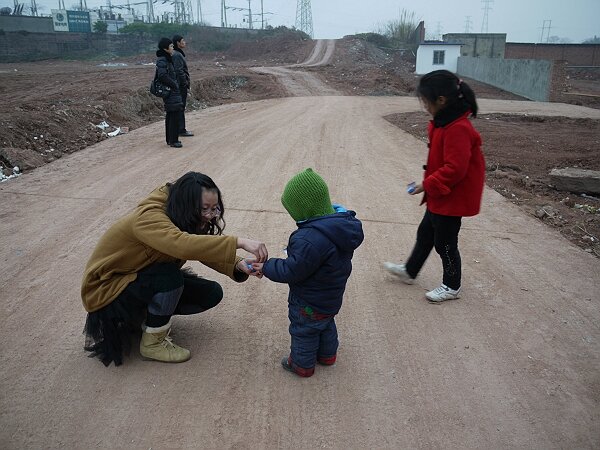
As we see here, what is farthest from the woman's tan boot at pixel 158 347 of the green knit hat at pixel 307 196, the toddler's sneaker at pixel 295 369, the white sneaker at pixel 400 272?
the white sneaker at pixel 400 272

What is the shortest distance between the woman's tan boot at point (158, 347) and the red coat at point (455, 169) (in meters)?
1.95

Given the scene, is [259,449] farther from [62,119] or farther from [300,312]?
[62,119]

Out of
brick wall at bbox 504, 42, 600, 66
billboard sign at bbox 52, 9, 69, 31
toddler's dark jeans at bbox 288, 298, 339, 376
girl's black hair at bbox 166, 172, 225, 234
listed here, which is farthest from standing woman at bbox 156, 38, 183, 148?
billboard sign at bbox 52, 9, 69, 31

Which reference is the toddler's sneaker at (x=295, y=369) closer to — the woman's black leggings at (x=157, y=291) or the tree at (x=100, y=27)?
the woman's black leggings at (x=157, y=291)

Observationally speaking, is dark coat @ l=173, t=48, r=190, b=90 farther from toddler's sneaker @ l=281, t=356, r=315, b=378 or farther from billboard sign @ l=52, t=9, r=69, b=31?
billboard sign @ l=52, t=9, r=69, b=31

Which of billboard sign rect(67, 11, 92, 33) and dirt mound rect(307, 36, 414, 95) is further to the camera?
billboard sign rect(67, 11, 92, 33)

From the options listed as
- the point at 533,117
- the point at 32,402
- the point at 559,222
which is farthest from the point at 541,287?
the point at 533,117

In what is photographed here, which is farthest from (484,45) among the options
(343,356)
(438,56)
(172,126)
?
(343,356)

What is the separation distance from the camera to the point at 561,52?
136 feet

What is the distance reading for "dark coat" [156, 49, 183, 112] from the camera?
864 centimetres

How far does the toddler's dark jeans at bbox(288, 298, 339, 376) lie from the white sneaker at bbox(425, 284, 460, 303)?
114 centimetres

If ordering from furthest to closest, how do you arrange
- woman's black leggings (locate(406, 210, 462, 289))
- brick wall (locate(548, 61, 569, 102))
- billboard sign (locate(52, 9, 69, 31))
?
billboard sign (locate(52, 9, 69, 31)) < brick wall (locate(548, 61, 569, 102)) < woman's black leggings (locate(406, 210, 462, 289))

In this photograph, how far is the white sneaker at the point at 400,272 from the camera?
12.9 ft

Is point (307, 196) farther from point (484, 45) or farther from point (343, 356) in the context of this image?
point (484, 45)
